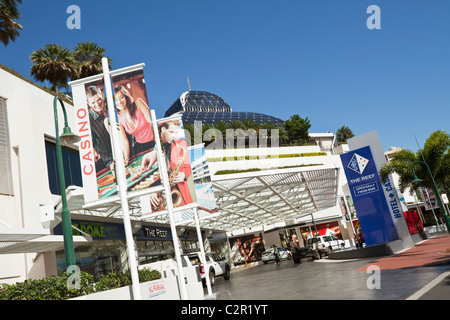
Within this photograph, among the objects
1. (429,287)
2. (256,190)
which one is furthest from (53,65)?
(429,287)

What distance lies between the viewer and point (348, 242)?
43625mm

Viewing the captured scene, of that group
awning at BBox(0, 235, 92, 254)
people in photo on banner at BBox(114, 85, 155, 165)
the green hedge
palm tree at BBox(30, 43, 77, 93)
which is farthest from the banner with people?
palm tree at BBox(30, 43, 77, 93)

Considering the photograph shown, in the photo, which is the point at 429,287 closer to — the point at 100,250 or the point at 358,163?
the point at 100,250

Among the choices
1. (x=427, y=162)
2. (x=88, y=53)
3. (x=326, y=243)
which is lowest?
(x=326, y=243)

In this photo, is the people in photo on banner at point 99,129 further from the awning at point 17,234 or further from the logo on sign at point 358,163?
the logo on sign at point 358,163

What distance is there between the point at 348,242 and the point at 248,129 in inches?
899

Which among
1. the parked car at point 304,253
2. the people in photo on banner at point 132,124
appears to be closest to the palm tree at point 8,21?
the people in photo on banner at point 132,124

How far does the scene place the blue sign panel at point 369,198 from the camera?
77.7 feet

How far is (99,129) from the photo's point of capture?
927 centimetres

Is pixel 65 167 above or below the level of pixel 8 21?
below

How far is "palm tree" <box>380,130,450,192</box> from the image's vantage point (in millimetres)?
22031

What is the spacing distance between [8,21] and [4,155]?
7408 mm

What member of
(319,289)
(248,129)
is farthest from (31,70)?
(248,129)

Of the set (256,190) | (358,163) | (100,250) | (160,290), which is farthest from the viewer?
(256,190)
